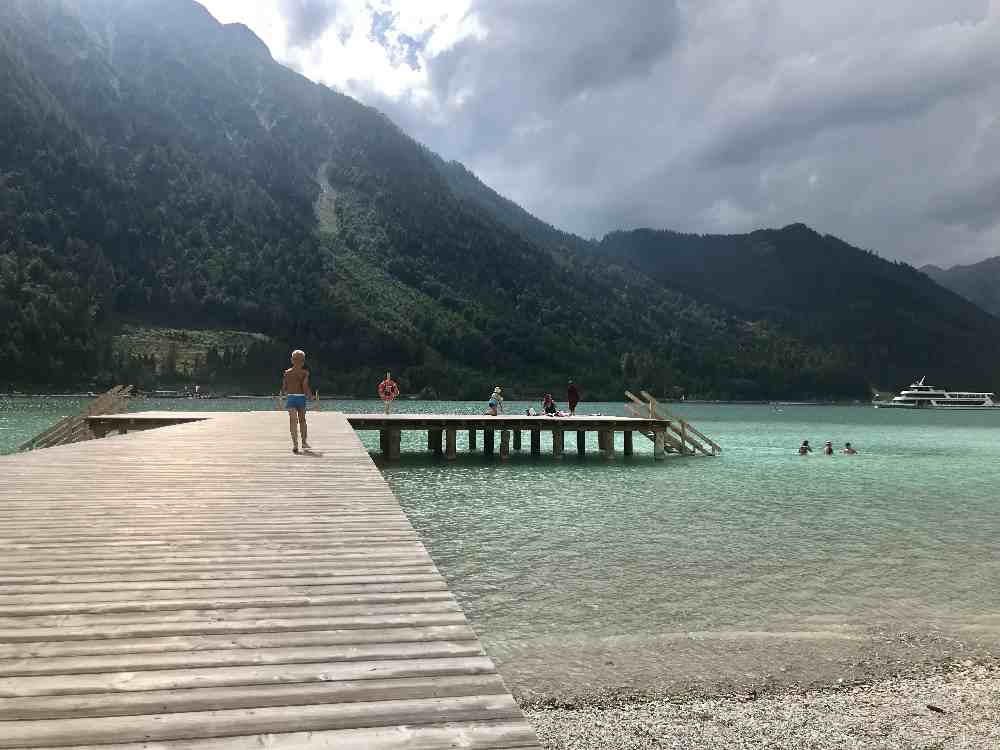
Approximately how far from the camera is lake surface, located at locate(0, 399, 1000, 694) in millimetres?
9344

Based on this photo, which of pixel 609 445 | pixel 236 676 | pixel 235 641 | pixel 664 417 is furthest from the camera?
pixel 664 417

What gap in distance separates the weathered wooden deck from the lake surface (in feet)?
11.4

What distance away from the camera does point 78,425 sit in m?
33.2

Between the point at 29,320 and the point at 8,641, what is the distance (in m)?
197

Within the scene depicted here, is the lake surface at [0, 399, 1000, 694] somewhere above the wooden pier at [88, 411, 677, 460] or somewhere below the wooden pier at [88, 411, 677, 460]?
below

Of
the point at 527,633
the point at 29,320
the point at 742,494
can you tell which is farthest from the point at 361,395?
the point at 527,633

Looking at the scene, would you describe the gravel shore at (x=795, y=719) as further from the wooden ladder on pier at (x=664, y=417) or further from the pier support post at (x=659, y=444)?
the pier support post at (x=659, y=444)

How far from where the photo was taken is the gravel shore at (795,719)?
7039 millimetres

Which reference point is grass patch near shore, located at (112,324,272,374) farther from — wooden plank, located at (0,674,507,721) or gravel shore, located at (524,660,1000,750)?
wooden plank, located at (0,674,507,721)

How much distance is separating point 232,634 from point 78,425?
112 feet

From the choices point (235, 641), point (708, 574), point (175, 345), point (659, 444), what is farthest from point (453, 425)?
point (175, 345)

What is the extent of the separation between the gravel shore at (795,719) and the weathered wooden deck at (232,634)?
265 centimetres

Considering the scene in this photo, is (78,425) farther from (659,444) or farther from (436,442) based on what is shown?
(659,444)

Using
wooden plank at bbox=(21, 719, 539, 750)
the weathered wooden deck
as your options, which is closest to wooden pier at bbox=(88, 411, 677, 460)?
the weathered wooden deck
